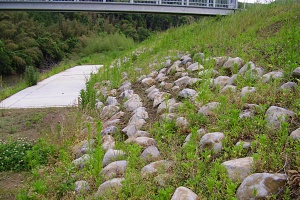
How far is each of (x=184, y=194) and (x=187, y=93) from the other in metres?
1.71

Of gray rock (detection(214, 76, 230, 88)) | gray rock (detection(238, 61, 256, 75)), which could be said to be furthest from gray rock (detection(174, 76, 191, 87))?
gray rock (detection(238, 61, 256, 75))

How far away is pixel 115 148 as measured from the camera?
301cm

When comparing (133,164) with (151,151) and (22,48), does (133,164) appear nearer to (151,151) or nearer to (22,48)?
(151,151)

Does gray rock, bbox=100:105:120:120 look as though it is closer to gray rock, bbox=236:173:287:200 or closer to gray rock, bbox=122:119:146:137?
gray rock, bbox=122:119:146:137

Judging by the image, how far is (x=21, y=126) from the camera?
442 centimetres

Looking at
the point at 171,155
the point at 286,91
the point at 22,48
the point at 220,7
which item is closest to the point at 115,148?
the point at 171,155

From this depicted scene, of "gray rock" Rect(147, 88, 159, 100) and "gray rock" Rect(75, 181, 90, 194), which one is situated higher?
"gray rock" Rect(147, 88, 159, 100)

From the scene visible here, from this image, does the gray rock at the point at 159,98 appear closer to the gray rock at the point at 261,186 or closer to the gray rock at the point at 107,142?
the gray rock at the point at 107,142

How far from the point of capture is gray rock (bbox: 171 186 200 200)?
6.60 ft

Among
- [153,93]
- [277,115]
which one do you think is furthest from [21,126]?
Result: [277,115]

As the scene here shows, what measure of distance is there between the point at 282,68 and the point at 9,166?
3.11 metres

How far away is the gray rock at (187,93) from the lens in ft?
11.6

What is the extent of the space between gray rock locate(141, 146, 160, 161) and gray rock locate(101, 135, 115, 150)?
470mm

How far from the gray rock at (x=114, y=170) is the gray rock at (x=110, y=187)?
123 mm
